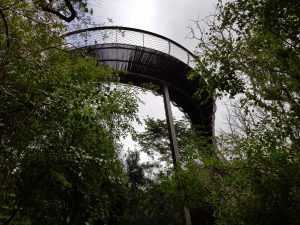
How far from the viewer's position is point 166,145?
2259cm

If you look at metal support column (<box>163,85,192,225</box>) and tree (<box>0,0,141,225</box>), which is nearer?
tree (<box>0,0,141,225</box>)

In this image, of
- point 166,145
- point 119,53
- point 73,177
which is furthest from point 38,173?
point 166,145

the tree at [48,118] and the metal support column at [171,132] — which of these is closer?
the tree at [48,118]

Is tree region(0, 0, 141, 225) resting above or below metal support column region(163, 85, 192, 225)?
below

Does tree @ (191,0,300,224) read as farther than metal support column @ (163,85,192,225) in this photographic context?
No

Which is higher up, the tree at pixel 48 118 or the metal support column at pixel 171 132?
the metal support column at pixel 171 132

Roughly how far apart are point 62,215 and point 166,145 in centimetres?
1285

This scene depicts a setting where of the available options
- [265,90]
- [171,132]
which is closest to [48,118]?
[265,90]

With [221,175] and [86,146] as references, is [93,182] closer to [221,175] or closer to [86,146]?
[86,146]

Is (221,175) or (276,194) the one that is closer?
(276,194)

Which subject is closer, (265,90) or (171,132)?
(265,90)

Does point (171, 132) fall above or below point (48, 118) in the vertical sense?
above

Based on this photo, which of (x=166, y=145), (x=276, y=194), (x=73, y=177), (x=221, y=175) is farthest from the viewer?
(x=166, y=145)

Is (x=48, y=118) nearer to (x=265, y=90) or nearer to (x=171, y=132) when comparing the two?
(x=265, y=90)
